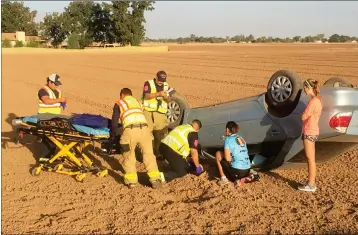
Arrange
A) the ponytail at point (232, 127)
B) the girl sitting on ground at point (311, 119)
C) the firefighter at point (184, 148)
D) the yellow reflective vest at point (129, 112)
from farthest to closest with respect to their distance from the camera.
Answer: the firefighter at point (184, 148), the yellow reflective vest at point (129, 112), the ponytail at point (232, 127), the girl sitting on ground at point (311, 119)

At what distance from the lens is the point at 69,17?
7531 cm

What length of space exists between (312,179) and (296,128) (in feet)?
2.22

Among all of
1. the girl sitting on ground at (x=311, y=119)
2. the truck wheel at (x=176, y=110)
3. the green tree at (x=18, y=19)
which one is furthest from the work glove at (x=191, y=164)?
the green tree at (x=18, y=19)

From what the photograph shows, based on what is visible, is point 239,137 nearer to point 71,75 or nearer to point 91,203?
point 91,203

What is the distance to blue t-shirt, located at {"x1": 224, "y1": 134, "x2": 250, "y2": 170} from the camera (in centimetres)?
600

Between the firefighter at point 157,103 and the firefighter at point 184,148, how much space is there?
2.68 ft

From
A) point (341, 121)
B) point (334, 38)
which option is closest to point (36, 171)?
point (341, 121)

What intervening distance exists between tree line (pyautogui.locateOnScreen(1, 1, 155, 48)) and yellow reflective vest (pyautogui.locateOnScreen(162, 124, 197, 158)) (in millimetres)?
61497

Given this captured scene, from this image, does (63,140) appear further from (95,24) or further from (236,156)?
(95,24)

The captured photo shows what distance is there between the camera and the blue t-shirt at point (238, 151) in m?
6.00

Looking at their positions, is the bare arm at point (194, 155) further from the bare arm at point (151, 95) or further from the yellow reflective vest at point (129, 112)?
the bare arm at point (151, 95)

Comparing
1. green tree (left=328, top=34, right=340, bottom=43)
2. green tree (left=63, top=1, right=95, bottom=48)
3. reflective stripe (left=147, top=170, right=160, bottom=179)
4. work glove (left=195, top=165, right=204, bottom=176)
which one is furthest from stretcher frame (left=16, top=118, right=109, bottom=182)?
green tree (left=328, top=34, right=340, bottom=43)

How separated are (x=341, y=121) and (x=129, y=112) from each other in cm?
276

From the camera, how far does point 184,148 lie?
6648 millimetres
